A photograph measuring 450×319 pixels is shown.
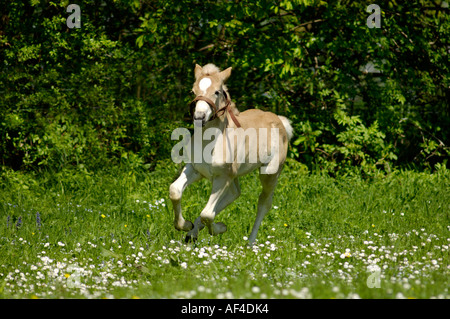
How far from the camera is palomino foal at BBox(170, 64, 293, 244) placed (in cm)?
511

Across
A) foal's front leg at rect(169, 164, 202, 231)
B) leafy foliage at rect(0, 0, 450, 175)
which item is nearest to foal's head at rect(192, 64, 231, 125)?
foal's front leg at rect(169, 164, 202, 231)

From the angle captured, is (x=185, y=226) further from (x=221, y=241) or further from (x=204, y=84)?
(x=204, y=84)

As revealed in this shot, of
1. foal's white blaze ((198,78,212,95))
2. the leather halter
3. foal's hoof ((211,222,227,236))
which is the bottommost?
foal's hoof ((211,222,227,236))

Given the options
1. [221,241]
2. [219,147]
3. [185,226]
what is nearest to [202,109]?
[219,147]

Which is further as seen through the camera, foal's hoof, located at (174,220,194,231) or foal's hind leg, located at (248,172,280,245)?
foal's hind leg, located at (248,172,280,245)

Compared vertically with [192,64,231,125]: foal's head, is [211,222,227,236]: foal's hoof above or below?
below

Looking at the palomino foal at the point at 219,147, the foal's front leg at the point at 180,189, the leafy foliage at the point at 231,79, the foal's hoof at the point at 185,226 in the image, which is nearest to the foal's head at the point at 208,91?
the palomino foal at the point at 219,147

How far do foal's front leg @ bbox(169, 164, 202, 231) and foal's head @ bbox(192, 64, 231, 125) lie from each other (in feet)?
2.00

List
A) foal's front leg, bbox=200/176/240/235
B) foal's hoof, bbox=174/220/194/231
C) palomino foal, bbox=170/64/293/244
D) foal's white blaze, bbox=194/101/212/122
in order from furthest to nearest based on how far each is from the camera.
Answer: foal's hoof, bbox=174/220/194/231 → foal's front leg, bbox=200/176/240/235 → palomino foal, bbox=170/64/293/244 → foal's white blaze, bbox=194/101/212/122

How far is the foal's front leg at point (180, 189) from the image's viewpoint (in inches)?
208

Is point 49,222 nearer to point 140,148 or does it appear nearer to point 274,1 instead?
point 140,148

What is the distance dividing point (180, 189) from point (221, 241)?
1291 millimetres

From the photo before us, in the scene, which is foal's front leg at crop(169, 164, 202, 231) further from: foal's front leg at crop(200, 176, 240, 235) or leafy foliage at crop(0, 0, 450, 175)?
leafy foliage at crop(0, 0, 450, 175)

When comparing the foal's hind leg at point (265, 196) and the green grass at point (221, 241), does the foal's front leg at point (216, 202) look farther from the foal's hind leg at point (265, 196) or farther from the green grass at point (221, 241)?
the foal's hind leg at point (265, 196)
